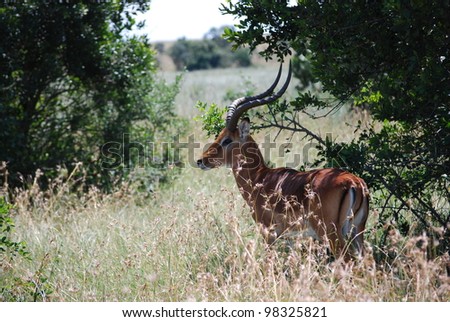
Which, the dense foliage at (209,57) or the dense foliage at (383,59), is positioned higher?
the dense foliage at (209,57)

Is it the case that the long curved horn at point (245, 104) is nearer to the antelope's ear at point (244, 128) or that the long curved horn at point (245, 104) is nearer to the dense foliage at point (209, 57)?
the antelope's ear at point (244, 128)

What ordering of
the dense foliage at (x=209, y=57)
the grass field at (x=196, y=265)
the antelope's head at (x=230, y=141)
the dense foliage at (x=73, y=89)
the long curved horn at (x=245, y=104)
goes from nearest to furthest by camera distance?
the grass field at (x=196, y=265) → the long curved horn at (x=245, y=104) → the antelope's head at (x=230, y=141) → the dense foliage at (x=73, y=89) → the dense foliage at (x=209, y=57)

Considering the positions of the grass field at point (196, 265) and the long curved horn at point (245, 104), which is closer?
the grass field at point (196, 265)

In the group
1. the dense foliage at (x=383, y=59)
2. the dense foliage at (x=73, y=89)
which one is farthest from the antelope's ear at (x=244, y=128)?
the dense foliage at (x=73, y=89)

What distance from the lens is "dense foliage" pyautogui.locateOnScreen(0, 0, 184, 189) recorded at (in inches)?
336

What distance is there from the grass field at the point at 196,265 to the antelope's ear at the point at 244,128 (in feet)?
2.30

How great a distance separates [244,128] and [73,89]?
387cm

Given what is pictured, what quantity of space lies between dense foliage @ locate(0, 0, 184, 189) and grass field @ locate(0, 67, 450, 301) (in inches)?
47.4

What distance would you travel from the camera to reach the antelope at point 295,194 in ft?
16.9

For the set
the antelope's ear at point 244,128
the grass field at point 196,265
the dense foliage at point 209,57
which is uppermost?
the dense foliage at point 209,57

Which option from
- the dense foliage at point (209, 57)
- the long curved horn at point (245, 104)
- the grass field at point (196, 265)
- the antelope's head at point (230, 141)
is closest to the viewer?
the grass field at point (196, 265)

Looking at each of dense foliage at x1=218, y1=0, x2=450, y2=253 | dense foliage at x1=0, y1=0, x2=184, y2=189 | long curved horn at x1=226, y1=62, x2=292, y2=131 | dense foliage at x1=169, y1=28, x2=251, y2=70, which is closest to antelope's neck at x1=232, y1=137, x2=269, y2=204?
long curved horn at x1=226, y1=62, x2=292, y2=131

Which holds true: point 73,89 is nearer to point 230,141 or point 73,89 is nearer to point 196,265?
point 230,141

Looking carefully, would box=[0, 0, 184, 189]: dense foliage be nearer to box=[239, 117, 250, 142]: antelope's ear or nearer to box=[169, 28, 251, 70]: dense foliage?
box=[239, 117, 250, 142]: antelope's ear
